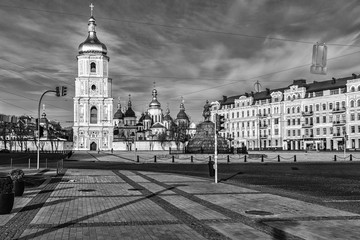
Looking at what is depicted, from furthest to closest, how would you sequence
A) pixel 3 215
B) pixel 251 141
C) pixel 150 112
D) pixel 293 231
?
pixel 150 112 < pixel 251 141 < pixel 3 215 < pixel 293 231

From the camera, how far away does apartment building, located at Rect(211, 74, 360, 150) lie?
84.8 metres

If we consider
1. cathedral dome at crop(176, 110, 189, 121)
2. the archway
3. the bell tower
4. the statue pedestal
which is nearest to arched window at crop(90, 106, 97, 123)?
the bell tower

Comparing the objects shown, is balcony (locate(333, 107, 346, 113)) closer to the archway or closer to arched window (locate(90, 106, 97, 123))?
the archway

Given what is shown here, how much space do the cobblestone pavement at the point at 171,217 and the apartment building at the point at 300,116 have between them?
2901 inches

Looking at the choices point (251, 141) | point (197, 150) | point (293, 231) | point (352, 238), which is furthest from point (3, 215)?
point (251, 141)

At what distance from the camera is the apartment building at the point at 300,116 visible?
278ft

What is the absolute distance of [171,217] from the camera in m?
10.9

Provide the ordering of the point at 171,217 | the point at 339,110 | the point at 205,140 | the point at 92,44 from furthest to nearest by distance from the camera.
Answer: the point at 92,44 < the point at 339,110 < the point at 205,140 < the point at 171,217

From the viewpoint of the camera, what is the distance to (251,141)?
358 feet

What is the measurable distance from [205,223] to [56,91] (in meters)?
23.4

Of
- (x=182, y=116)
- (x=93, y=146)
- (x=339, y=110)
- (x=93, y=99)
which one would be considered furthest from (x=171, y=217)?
(x=182, y=116)

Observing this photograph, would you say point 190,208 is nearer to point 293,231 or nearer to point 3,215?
point 293,231

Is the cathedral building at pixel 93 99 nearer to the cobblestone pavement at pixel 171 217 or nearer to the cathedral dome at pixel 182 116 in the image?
the cathedral dome at pixel 182 116

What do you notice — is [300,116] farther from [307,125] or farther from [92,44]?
[92,44]
